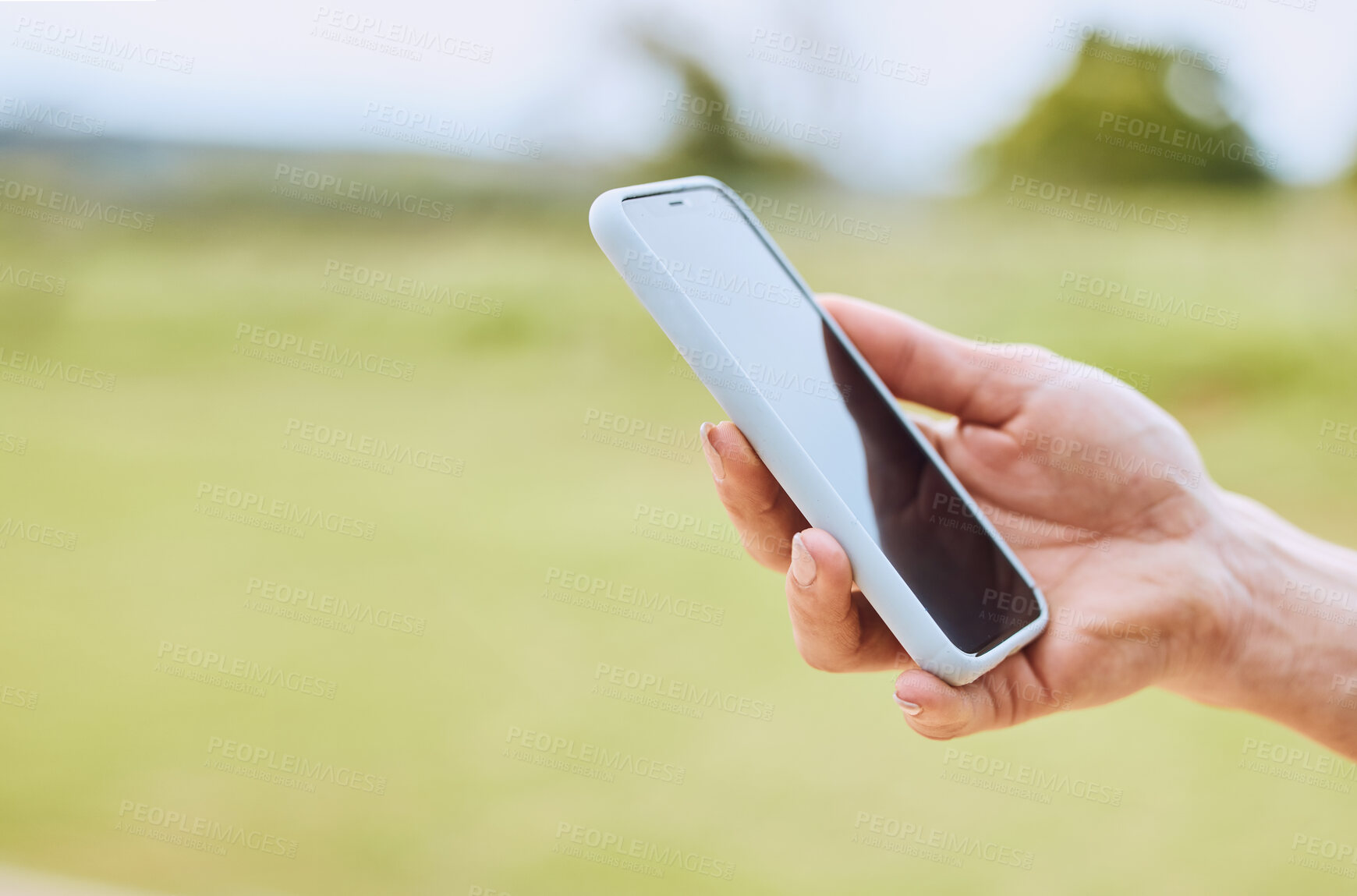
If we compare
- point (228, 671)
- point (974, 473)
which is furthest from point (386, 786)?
point (974, 473)

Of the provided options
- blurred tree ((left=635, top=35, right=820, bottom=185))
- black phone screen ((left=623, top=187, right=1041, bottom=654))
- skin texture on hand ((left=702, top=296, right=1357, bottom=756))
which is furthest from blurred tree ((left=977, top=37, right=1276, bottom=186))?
black phone screen ((left=623, top=187, right=1041, bottom=654))

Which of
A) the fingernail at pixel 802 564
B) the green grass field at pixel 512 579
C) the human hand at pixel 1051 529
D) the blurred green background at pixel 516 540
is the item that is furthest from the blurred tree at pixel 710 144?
the fingernail at pixel 802 564

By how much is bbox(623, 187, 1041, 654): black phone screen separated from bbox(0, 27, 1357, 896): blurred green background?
2.69 ft

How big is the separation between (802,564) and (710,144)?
204 cm

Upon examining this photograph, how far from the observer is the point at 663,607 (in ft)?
6.73

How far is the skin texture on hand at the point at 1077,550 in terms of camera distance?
0.81m

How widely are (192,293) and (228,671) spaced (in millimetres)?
1526

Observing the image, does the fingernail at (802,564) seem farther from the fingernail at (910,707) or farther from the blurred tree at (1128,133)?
the blurred tree at (1128,133)

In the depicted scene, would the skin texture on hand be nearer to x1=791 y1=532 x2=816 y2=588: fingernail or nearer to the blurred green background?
x1=791 y1=532 x2=816 y2=588: fingernail

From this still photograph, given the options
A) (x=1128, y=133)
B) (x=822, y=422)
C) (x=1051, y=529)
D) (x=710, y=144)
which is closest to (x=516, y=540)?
(x=710, y=144)

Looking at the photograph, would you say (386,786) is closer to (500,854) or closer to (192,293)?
(500,854)

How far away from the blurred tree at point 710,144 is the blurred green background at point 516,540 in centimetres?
2

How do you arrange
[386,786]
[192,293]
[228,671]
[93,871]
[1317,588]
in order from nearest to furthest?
1. [1317,588]
2. [93,871]
3. [386,786]
4. [228,671]
5. [192,293]

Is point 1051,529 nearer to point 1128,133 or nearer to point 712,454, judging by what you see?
point 712,454
